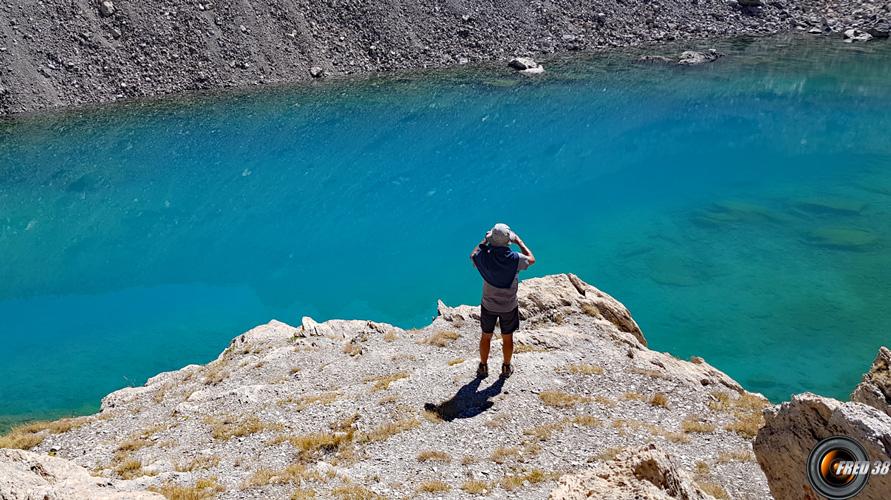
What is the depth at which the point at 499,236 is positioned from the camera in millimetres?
11195

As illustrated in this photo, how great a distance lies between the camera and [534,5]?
208 ft

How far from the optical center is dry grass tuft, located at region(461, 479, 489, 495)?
9.14 m

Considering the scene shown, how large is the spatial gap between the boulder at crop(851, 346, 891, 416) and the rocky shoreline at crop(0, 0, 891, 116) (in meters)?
51.0

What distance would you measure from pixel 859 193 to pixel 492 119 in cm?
2248

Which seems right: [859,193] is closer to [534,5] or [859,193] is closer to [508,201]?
[508,201]

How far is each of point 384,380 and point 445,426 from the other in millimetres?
2629

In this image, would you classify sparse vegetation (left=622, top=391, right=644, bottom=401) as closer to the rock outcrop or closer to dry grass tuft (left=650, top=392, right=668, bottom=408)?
the rock outcrop

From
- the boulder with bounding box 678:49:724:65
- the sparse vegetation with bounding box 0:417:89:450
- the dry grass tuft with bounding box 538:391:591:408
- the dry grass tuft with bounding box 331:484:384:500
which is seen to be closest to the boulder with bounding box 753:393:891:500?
the dry grass tuft with bounding box 538:391:591:408

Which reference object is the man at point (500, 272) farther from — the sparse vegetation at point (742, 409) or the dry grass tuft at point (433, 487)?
the sparse vegetation at point (742, 409)

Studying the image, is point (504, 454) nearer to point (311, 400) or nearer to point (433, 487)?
point (433, 487)

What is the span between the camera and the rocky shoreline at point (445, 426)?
25.3ft

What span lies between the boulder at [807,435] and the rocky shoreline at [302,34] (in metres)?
51.9

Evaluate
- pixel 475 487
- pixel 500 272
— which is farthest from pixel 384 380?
pixel 475 487

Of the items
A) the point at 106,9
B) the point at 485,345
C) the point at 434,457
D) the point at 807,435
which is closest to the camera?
the point at 807,435
